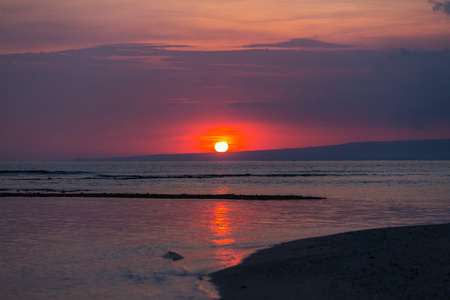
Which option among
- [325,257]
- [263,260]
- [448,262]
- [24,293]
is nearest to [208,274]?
[263,260]

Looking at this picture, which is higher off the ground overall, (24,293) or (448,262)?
(448,262)

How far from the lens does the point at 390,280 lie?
11305 mm

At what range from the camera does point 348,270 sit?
12.5 metres

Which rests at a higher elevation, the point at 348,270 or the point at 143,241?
the point at 143,241

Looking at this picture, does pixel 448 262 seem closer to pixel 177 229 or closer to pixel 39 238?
pixel 177 229

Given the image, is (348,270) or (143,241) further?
(143,241)

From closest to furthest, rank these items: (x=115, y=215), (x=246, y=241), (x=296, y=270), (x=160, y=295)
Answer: (x=160, y=295)
(x=296, y=270)
(x=246, y=241)
(x=115, y=215)

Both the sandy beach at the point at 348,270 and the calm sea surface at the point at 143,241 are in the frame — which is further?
the calm sea surface at the point at 143,241

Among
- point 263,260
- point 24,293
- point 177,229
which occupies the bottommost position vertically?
point 24,293

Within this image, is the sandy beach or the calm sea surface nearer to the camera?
the sandy beach

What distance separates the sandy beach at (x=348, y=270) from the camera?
10.8m

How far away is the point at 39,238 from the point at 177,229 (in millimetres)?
6091

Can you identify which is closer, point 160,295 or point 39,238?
point 160,295

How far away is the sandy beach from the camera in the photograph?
10.8 metres
